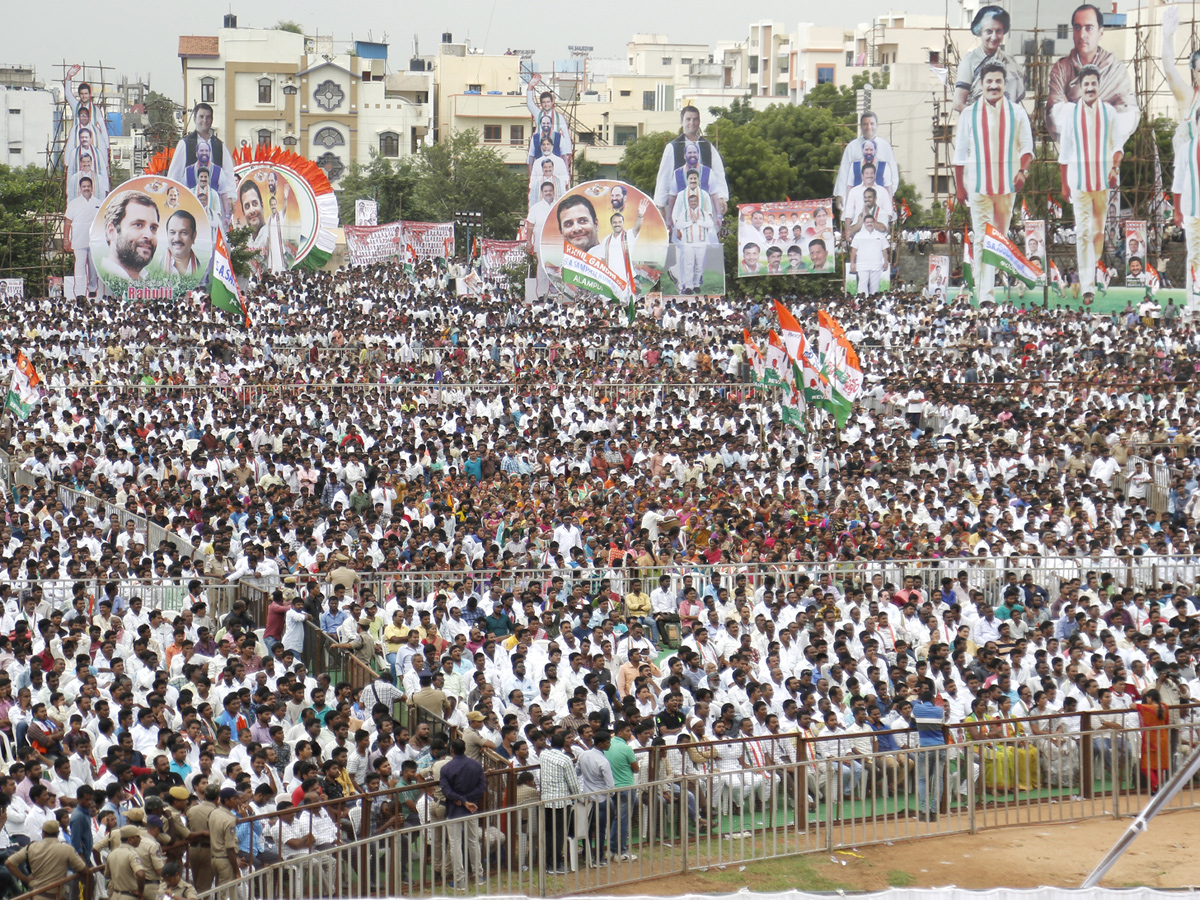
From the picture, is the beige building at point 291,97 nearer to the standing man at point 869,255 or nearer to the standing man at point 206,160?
the standing man at point 206,160

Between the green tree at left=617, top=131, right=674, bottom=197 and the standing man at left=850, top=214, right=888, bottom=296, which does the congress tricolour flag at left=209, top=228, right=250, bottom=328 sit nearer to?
the standing man at left=850, top=214, right=888, bottom=296

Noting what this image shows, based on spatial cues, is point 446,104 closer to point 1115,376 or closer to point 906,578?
point 1115,376

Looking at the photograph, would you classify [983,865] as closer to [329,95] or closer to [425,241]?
[425,241]

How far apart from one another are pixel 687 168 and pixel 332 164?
44.0 meters

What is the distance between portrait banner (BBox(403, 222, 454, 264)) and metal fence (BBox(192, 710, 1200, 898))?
35843 millimetres

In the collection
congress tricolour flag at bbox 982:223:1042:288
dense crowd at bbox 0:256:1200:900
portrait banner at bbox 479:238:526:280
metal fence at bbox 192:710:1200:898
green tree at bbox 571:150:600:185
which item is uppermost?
green tree at bbox 571:150:600:185

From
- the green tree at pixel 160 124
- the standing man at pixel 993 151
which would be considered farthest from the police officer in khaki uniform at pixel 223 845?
the green tree at pixel 160 124

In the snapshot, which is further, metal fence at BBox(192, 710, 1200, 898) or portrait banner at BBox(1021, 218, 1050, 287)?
portrait banner at BBox(1021, 218, 1050, 287)

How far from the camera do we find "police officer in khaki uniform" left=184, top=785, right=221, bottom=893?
26.5ft

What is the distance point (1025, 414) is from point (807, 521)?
6238 millimetres

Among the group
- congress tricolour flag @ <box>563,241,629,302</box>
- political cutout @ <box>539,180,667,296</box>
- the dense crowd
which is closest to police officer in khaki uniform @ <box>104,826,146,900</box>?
the dense crowd

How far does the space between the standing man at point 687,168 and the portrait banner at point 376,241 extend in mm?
10435

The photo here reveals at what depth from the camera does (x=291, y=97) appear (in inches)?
3036

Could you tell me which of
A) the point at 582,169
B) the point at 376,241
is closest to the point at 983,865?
the point at 376,241
